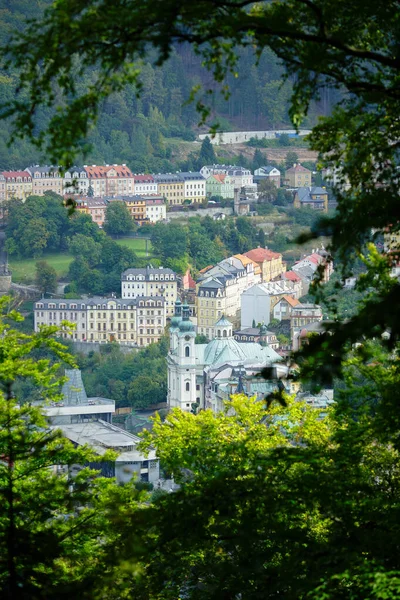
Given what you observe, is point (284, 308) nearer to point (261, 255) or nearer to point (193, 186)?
point (261, 255)

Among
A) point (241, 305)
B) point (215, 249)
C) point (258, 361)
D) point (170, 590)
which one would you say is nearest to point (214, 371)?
point (258, 361)

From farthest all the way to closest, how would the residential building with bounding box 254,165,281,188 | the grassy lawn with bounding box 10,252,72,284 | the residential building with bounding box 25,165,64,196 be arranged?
the residential building with bounding box 254,165,281,188 → the residential building with bounding box 25,165,64,196 → the grassy lawn with bounding box 10,252,72,284

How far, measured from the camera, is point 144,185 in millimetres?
77375

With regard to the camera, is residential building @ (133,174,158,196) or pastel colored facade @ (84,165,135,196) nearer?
pastel colored facade @ (84,165,135,196)

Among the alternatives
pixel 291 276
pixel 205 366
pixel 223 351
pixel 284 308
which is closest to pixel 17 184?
pixel 291 276

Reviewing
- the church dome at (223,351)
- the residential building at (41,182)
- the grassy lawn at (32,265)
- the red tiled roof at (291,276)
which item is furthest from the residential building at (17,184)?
the church dome at (223,351)

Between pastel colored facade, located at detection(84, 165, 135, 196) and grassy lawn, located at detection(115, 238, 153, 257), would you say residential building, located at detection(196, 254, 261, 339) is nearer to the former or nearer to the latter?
grassy lawn, located at detection(115, 238, 153, 257)

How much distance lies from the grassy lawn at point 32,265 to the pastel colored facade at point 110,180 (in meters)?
10.3

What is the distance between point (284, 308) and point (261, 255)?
7764mm

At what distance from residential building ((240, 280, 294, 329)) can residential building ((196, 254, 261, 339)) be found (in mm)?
799

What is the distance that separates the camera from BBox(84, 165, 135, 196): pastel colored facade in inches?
3024

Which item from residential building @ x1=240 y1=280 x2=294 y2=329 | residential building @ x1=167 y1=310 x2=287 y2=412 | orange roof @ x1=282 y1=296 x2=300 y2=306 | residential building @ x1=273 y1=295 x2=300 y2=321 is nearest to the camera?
residential building @ x1=167 y1=310 x2=287 y2=412

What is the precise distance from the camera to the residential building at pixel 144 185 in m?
76.9

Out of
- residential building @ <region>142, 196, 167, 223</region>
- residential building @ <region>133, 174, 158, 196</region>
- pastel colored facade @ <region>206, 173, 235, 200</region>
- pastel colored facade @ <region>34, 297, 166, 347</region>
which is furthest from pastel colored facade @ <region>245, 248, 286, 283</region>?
residential building @ <region>133, 174, 158, 196</region>
